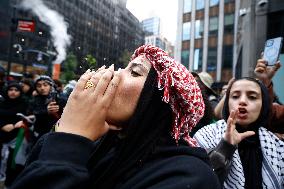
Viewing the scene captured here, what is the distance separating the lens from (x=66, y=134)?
1.18m

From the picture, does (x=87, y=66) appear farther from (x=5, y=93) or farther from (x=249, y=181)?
Answer: (x=5, y=93)

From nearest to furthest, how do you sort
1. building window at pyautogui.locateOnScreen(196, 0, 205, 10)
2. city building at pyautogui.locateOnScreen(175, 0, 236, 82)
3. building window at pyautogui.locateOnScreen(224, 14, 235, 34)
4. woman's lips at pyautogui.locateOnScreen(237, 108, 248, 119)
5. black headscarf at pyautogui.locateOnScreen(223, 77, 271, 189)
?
1. black headscarf at pyautogui.locateOnScreen(223, 77, 271, 189)
2. woman's lips at pyautogui.locateOnScreen(237, 108, 248, 119)
3. building window at pyautogui.locateOnScreen(224, 14, 235, 34)
4. city building at pyautogui.locateOnScreen(175, 0, 236, 82)
5. building window at pyautogui.locateOnScreen(196, 0, 205, 10)

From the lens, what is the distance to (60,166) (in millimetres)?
1108

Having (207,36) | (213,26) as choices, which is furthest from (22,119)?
(213,26)

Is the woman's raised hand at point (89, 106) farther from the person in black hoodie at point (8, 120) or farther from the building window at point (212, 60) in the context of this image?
the building window at point (212, 60)

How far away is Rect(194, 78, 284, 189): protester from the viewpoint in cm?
201

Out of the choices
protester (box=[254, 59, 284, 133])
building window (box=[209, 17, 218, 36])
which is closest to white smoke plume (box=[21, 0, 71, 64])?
protester (box=[254, 59, 284, 133])

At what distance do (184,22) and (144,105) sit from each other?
44.7 m

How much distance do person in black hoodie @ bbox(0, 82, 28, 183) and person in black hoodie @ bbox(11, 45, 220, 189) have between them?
4557 millimetres

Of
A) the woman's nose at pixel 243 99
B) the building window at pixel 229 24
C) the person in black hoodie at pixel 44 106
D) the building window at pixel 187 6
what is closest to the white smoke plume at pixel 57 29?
the person in black hoodie at pixel 44 106

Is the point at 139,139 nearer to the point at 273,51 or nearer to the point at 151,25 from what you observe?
the point at 151,25

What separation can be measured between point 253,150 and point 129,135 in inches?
51.1

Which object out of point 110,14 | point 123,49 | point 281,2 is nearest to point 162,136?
point 123,49

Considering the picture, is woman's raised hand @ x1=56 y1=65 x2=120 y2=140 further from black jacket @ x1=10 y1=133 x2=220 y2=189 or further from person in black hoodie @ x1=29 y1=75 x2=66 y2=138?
person in black hoodie @ x1=29 y1=75 x2=66 y2=138
